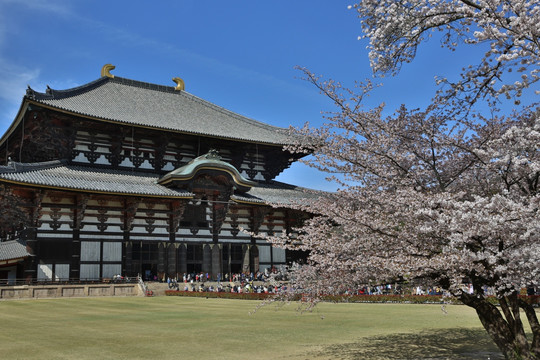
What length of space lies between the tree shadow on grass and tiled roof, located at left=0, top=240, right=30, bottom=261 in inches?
985

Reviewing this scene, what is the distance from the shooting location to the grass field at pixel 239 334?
10.9 metres

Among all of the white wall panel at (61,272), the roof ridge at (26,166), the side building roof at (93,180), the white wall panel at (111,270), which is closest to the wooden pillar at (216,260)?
the side building roof at (93,180)

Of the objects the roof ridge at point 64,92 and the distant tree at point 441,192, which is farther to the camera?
the roof ridge at point 64,92

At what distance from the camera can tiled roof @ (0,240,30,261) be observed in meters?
30.6

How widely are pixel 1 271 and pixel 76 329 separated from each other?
2256 cm

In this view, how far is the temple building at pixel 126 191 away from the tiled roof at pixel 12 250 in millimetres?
123

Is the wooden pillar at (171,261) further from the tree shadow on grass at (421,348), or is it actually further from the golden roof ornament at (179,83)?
the tree shadow on grass at (421,348)

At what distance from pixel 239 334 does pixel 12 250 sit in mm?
23887

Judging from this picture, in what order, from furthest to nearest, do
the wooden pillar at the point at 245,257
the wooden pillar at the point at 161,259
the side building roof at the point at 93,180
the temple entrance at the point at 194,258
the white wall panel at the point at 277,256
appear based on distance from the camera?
1. the white wall panel at the point at 277,256
2. the wooden pillar at the point at 245,257
3. the temple entrance at the point at 194,258
4. the wooden pillar at the point at 161,259
5. the side building roof at the point at 93,180

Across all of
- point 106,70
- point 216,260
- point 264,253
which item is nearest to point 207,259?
point 216,260

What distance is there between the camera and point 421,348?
11.6 metres

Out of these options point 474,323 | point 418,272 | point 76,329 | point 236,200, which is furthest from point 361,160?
point 236,200

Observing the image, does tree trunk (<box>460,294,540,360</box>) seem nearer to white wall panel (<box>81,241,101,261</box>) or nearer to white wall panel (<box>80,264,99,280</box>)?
white wall panel (<box>80,264,99,280</box>)

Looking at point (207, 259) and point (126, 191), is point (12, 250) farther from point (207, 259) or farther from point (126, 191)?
point (207, 259)
